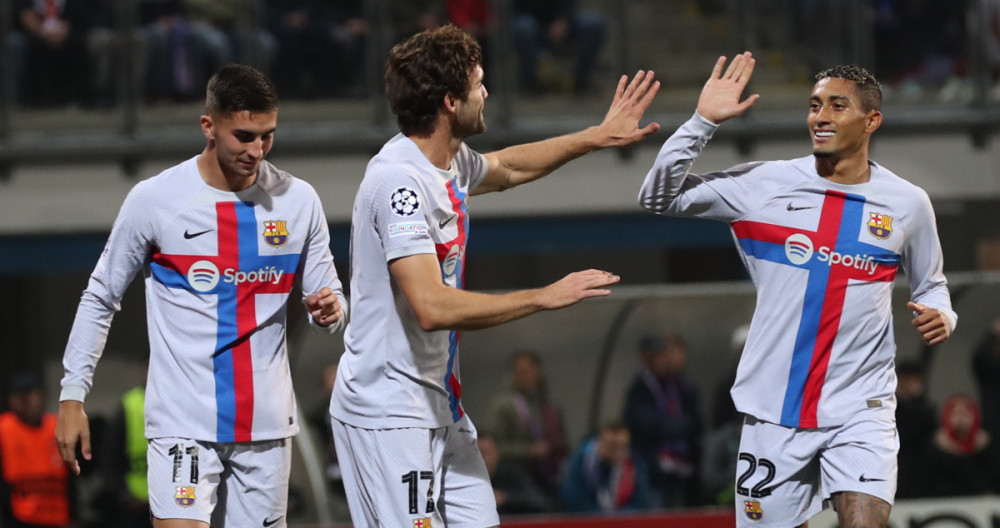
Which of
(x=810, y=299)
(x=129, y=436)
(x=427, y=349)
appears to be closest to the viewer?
(x=427, y=349)

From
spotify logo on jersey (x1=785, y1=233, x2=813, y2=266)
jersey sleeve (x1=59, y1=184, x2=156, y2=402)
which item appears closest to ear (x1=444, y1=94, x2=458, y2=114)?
jersey sleeve (x1=59, y1=184, x2=156, y2=402)

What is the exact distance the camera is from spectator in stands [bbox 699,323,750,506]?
34.1 feet

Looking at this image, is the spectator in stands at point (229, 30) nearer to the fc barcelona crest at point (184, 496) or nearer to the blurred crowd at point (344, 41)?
the blurred crowd at point (344, 41)

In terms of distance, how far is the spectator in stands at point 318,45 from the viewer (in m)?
12.4

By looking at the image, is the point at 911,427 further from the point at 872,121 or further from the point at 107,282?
the point at 107,282

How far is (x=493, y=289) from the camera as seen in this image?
13531 millimetres

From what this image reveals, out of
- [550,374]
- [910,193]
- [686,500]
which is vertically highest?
[910,193]

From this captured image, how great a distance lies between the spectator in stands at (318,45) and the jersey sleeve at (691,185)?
7396 millimetres

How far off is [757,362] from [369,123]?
7636mm

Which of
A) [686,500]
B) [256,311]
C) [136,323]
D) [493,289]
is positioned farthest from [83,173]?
[256,311]

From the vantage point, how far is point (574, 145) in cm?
550

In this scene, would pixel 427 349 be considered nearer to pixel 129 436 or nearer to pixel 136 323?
pixel 129 436

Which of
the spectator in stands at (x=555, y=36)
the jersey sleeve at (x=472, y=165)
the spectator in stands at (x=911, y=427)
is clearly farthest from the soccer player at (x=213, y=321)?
the spectator in stands at (x=555, y=36)

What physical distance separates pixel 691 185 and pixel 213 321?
1823 mm
